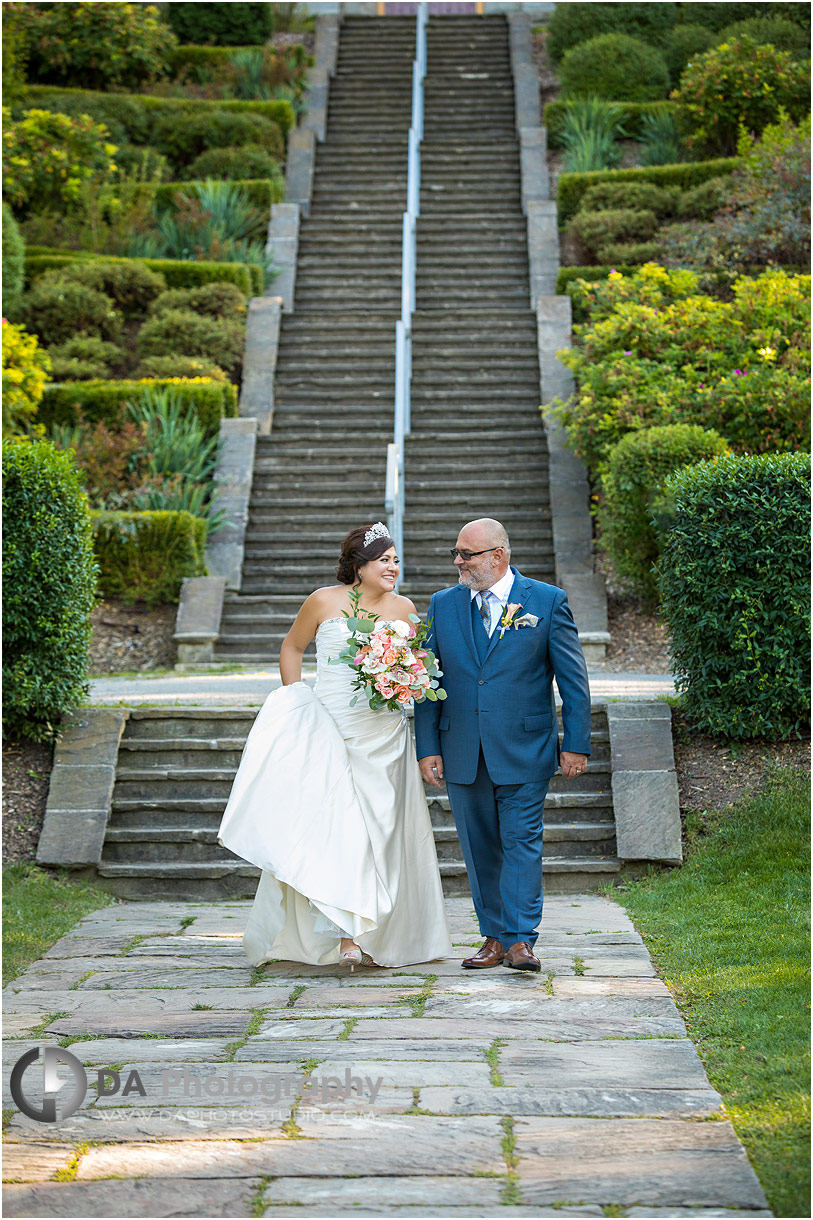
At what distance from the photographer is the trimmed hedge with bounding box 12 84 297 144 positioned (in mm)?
17750

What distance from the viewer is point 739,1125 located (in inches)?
126

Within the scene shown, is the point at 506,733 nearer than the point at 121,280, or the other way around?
the point at 506,733

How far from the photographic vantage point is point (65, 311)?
13727 millimetres

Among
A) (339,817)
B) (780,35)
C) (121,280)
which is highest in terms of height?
(780,35)

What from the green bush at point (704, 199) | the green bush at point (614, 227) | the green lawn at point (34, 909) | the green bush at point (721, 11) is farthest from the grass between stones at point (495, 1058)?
the green bush at point (721, 11)

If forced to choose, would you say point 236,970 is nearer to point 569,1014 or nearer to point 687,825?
point 569,1014

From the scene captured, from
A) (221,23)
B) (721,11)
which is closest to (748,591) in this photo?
(721,11)

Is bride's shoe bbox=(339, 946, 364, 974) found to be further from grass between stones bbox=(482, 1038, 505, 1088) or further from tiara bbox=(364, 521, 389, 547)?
tiara bbox=(364, 521, 389, 547)

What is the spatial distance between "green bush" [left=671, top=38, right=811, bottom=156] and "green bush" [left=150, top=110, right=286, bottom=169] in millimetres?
5811

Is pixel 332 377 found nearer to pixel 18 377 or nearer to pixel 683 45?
pixel 18 377

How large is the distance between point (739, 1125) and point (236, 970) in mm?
2375

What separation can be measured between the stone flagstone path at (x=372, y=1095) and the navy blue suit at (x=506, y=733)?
0.37 meters

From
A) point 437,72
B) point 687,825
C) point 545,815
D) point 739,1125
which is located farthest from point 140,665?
point 437,72

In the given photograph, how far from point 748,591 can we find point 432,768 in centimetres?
266
